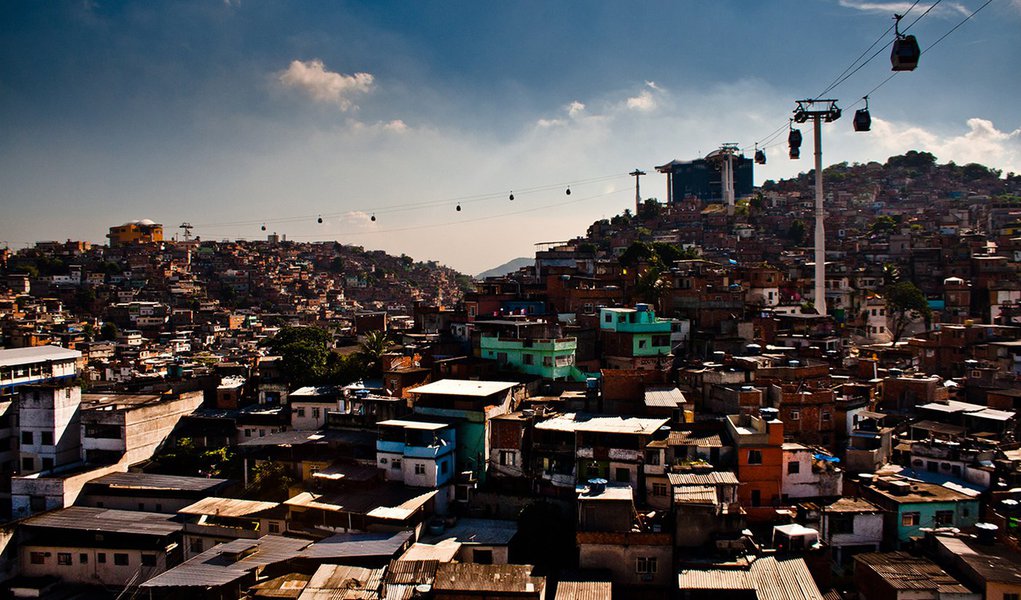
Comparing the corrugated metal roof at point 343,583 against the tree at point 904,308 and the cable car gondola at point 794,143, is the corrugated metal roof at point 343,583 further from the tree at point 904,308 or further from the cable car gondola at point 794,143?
the tree at point 904,308

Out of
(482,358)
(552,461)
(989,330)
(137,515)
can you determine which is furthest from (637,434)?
(989,330)

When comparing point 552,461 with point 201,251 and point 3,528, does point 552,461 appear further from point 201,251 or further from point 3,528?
point 201,251

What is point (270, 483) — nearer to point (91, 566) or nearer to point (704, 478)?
point (91, 566)

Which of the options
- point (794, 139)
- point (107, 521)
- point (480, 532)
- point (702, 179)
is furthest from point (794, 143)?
point (702, 179)

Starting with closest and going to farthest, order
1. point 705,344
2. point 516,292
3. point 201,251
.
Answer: point 705,344
point 516,292
point 201,251

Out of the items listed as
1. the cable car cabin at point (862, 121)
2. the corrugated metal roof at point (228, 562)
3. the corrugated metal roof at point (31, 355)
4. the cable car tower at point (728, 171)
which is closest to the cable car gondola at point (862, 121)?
the cable car cabin at point (862, 121)

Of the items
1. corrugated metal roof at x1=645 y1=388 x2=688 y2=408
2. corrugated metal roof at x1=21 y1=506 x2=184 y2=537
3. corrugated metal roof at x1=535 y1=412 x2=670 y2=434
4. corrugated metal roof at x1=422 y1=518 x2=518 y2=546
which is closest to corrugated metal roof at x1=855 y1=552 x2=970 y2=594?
corrugated metal roof at x1=535 y1=412 x2=670 y2=434

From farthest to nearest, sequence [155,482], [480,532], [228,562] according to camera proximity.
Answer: [155,482] < [480,532] < [228,562]
